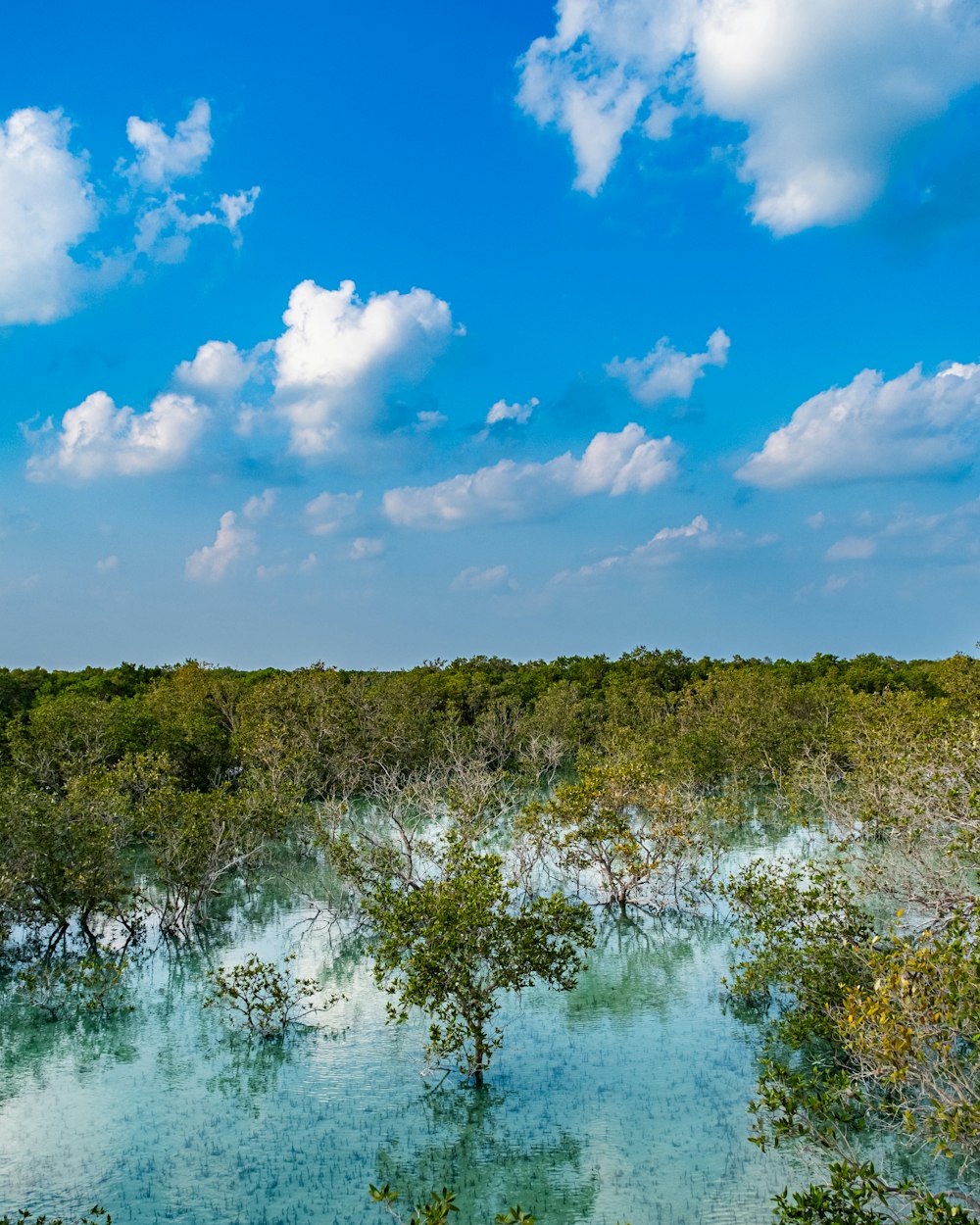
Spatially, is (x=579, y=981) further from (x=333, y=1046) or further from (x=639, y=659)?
(x=639, y=659)

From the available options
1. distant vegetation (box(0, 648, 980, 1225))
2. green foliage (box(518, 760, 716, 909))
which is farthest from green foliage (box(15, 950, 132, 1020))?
green foliage (box(518, 760, 716, 909))

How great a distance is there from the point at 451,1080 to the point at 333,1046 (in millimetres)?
2854

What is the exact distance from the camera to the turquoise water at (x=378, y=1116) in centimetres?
1243

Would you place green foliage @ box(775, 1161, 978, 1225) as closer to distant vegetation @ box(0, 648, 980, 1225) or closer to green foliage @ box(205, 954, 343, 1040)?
distant vegetation @ box(0, 648, 980, 1225)

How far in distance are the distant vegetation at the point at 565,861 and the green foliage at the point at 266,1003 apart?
0.33ft

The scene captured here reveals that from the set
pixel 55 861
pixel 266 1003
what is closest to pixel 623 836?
Answer: pixel 266 1003

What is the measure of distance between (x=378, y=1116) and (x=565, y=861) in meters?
11.7

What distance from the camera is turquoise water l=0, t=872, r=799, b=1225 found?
40.8ft

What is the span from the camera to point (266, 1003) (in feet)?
62.5

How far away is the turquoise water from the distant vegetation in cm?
80

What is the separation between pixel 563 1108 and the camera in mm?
14578

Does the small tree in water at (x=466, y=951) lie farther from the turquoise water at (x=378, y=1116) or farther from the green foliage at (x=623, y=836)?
the green foliage at (x=623, y=836)

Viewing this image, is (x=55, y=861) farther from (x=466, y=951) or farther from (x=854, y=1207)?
(x=854, y=1207)

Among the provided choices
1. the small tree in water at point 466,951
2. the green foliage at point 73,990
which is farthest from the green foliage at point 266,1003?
the small tree in water at point 466,951
